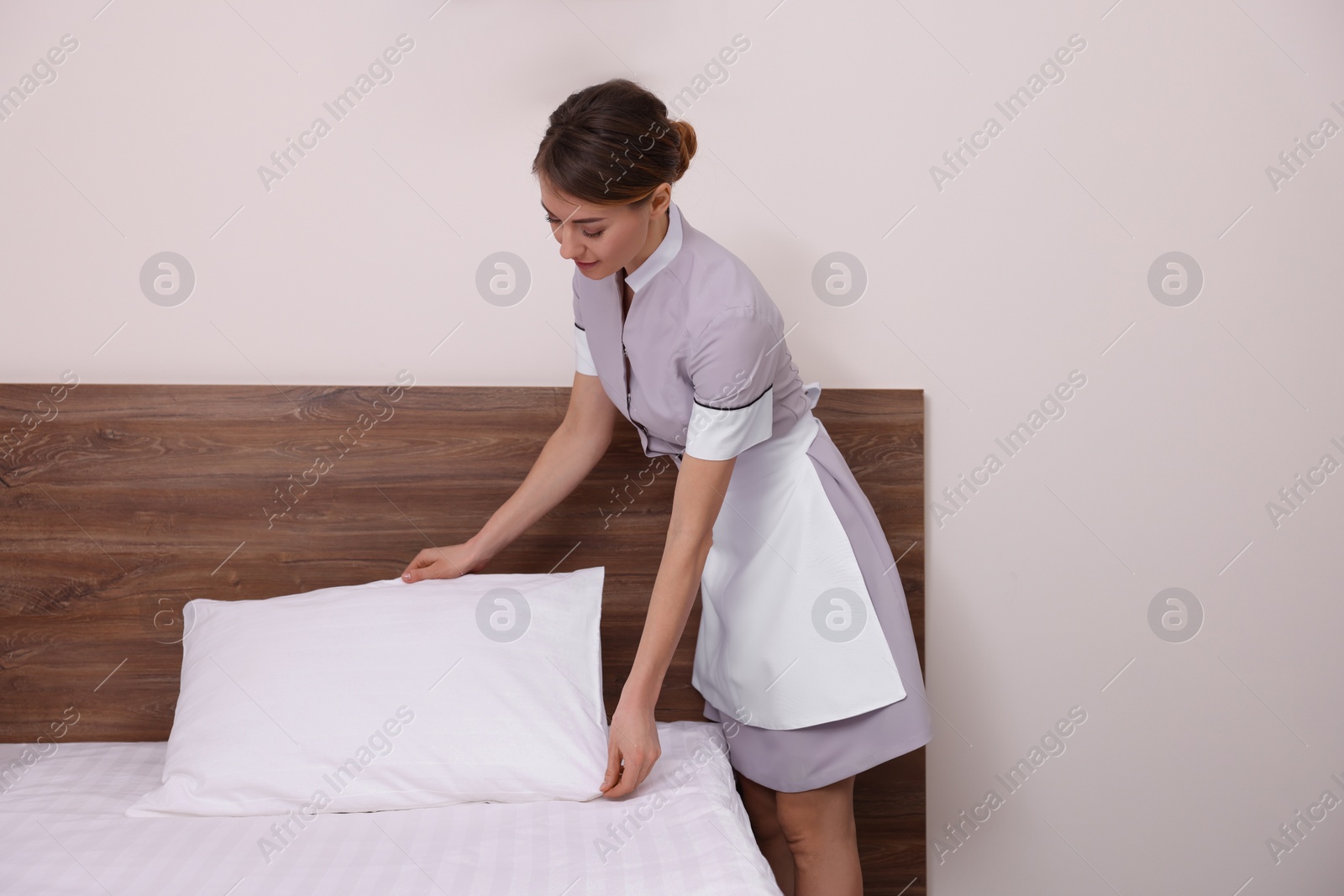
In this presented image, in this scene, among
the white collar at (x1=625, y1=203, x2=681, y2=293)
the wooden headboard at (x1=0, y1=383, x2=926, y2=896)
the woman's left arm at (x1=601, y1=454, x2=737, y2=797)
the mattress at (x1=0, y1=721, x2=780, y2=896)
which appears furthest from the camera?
the wooden headboard at (x1=0, y1=383, x2=926, y2=896)

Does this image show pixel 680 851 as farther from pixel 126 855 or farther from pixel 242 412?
pixel 242 412

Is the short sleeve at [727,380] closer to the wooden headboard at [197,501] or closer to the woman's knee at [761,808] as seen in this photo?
the wooden headboard at [197,501]

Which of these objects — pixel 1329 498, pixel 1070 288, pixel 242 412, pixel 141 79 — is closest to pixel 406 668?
pixel 242 412

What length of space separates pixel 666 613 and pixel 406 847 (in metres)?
0.44

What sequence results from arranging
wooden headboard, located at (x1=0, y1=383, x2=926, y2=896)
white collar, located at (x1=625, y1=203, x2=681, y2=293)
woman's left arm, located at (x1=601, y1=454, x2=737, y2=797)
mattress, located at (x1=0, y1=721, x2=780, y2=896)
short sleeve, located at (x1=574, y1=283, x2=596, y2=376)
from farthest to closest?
wooden headboard, located at (x1=0, y1=383, x2=926, y2=896)
short sleeve, located at (x1=574, y1=283, x2=596, y2=376)
white collar, located at (x1=625, y1=203, x2=681, y2=293)
woman's left arm, located at (x1=601, y1=454, x2=737, y2=797)
mattress, located at (x1=0, y1=721, x2=780, y2=896)

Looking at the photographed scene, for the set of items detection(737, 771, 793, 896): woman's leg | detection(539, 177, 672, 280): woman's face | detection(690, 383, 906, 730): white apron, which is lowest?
detection(737, 771, 793, 896): woman's leg

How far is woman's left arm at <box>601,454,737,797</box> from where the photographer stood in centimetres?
117

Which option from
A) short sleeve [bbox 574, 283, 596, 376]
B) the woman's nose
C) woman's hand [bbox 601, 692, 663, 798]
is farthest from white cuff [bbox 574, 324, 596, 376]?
woman's hand [bbox 601, 692, 663, 798]

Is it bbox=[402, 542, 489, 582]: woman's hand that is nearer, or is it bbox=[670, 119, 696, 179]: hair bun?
bbox=[670, 119, 696, 179]: hair bun

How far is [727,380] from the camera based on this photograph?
1178 mm

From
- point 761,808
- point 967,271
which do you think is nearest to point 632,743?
point 761,808

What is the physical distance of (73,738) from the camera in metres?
1.58

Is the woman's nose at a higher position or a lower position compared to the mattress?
higher

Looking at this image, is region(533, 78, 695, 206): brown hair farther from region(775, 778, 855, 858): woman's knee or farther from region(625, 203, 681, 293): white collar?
region(775, 778, 855, 858): woman's knee
